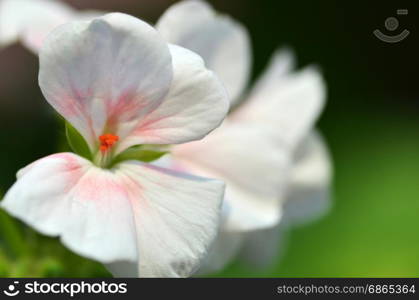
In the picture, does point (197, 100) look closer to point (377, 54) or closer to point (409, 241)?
point (409, 241)

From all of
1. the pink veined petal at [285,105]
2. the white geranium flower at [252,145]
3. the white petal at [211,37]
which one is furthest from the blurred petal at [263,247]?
the white petal at [211,37]

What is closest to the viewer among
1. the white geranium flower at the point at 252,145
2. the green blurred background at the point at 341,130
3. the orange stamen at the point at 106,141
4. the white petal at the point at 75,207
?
the white petal at the point at 75,207

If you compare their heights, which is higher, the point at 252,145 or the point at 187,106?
the point at 187,106

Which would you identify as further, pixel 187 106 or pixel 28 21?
pixel 28 21

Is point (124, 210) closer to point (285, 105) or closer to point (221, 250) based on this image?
point (221, 250)

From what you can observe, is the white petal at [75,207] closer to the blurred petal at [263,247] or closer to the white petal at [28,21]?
the white petal at [28,21]

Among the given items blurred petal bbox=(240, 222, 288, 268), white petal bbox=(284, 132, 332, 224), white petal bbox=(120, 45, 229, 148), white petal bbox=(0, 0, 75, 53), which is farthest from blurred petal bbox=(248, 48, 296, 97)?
white petal bbox=(120, 45, 229, 148)

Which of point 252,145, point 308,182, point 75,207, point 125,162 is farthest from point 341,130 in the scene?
point 75,207
